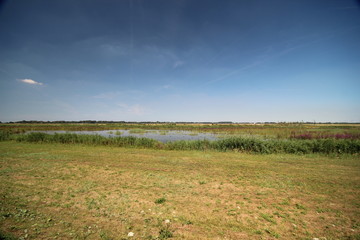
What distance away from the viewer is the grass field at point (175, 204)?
178 inches

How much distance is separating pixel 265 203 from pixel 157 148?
16.7 meters

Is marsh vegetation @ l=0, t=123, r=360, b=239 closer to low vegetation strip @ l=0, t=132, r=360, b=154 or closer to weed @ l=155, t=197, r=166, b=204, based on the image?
weed @ l=155, t=197, r=166, b=204

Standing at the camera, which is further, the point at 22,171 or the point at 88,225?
the point at 22,171

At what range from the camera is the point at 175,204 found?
6129 millimetres

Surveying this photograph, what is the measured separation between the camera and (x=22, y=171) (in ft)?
31.4

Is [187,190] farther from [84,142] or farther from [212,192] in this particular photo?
[84,142]

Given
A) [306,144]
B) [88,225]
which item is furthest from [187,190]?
[306,144]

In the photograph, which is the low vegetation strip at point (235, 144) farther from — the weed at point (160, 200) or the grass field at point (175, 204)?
the weed at point (160, 200)

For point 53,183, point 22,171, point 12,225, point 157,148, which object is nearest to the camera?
point 12,225

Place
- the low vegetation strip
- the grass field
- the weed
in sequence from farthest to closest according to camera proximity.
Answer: the low vegetation strip → the weed → the grass field

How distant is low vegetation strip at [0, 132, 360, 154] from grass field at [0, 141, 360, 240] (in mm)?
8413

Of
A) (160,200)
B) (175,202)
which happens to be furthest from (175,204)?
(160,200)

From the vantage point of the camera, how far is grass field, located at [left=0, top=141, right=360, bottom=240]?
452 cm

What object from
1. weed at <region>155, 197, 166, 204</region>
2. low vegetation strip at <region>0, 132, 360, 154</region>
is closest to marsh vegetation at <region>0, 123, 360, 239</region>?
weed at <region>155, 197, 166, 204</region>
